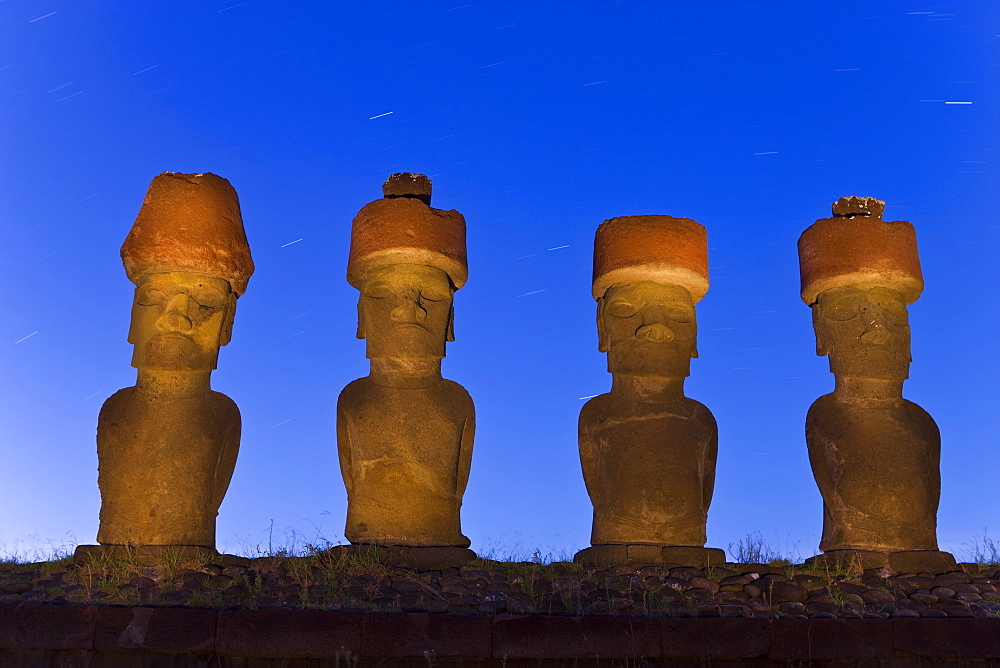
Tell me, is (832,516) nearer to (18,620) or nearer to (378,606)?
(378,606)

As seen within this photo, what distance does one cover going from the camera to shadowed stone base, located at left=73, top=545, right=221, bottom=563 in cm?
868

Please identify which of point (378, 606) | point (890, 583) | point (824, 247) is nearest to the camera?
point (378, 606)

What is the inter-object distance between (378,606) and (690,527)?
3505mm

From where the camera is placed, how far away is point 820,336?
10766mm

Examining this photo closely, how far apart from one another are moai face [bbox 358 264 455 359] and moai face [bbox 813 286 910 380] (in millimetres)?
3676

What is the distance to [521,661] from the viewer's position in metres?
6.68

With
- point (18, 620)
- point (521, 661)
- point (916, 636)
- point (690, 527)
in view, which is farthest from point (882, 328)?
point (18, 620)

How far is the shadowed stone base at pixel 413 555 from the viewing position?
29.0 ft

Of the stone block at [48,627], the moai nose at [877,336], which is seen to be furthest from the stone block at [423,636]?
the moai nose at [877,336]

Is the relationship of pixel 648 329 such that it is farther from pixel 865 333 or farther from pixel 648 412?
pixel 865 333

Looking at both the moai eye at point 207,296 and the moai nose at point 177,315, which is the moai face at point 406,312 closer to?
the moai eye at point 207,296

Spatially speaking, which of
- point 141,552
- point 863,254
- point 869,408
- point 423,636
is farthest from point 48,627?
point 863,254

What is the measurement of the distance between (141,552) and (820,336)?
6586 millimetres

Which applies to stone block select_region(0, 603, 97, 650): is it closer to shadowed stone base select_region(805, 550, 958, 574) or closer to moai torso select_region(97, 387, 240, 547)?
moai torso select_region(97, 387, 240, 547)
